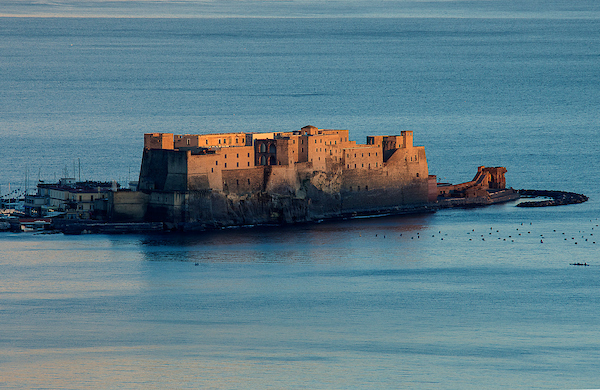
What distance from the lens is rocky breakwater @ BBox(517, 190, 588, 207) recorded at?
103375mm

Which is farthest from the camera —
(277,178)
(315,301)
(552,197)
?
(552,197)

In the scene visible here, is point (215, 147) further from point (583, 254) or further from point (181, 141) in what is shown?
point (583, 254)

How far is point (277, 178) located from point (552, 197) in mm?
24445

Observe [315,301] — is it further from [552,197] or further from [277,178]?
[552,197]

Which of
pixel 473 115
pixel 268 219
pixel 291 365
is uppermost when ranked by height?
pixel 473 115

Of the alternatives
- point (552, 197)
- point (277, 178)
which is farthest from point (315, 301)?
point (552, 197)

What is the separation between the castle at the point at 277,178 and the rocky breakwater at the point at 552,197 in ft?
24.9

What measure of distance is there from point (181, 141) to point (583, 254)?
95.1 ft

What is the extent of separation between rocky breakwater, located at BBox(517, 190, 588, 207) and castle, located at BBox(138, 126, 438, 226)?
7599mm

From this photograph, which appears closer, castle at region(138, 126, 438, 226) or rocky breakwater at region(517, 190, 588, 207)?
castle at region(138, 126, 438, 226)

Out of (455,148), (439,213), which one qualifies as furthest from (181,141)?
(455,148)

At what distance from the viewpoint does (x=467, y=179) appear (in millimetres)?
117875

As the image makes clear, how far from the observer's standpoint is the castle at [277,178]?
91.0 meters

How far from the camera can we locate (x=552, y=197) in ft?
352
